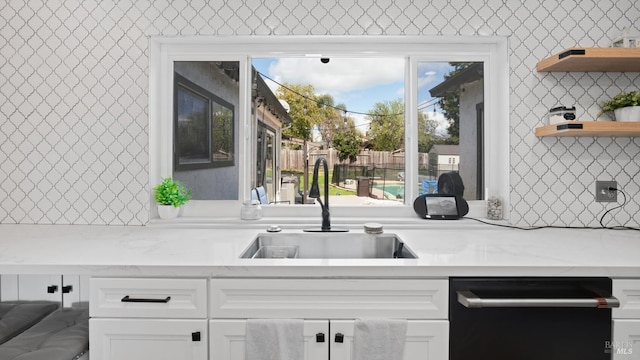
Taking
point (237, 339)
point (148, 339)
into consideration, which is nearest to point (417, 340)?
point (237, 339)

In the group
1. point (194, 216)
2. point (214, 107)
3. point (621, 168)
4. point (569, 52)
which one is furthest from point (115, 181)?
point (621, 168)

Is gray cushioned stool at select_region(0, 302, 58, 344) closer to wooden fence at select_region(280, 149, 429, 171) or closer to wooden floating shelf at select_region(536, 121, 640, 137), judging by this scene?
wooden fence at select_region(280, 149, 429, 171)

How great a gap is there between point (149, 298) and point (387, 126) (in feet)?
5.12

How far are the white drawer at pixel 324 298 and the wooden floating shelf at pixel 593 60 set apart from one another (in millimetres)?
1339

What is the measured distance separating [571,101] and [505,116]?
0.34 metres

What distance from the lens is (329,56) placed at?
7.54ft

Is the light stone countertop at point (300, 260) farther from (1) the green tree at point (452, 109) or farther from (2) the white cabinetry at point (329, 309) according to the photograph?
(1) the green tree at point (452, 109)

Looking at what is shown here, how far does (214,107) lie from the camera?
238cm

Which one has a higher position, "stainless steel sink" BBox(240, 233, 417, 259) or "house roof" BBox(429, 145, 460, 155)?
"house roof" BBox(429, 145, 460, 155)

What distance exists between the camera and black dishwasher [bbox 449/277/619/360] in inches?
56.1

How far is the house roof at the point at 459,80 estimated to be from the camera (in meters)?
2.30

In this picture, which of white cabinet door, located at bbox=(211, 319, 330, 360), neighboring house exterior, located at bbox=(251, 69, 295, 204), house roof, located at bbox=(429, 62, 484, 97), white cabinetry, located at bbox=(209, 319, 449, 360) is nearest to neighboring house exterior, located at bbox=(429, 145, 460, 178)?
house roof, located at bbox=(429, 62, 484, 97)

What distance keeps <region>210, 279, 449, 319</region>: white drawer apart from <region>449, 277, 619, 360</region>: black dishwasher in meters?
0.09

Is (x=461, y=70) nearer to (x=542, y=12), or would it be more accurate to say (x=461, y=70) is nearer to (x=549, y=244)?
(x=542, y=12)
